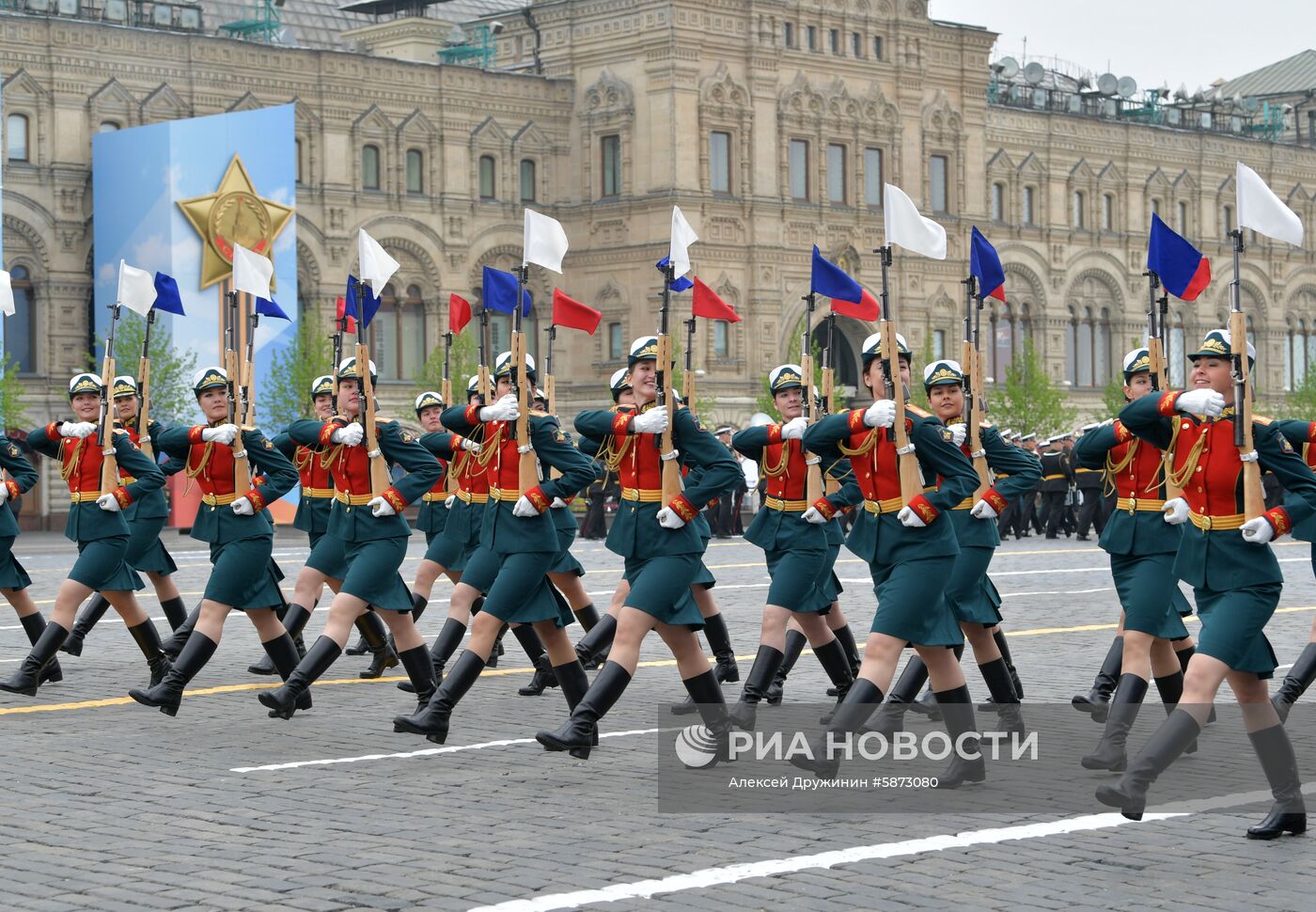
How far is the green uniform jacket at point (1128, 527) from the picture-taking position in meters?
11.0

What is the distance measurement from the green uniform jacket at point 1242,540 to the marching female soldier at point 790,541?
9.51ft

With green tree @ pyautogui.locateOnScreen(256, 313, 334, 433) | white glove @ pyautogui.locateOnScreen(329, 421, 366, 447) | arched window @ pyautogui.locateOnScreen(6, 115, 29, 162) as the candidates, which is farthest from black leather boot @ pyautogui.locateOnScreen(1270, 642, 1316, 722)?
arched window @ pyautogui.locateOnScreen(6, 115, 29, 162)

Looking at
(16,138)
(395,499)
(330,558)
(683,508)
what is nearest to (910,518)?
(683,508)

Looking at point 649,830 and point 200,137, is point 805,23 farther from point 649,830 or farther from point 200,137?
point 649,830

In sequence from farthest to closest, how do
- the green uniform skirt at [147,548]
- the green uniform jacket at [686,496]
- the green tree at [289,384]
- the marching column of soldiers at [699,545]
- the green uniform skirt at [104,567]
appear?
the green tree at [289,384] < the green uniform skirt at [147,548] < the green uniform skirt at [104,567] < the green uniform jacket at [686,496] < the marching column of soldiers at [699,545]

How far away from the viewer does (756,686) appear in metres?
11.6

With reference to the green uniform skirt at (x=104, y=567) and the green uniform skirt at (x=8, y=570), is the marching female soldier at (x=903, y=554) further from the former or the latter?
the green uniform skirt at (x=8, y=570)

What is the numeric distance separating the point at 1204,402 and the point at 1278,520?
1.75 ft

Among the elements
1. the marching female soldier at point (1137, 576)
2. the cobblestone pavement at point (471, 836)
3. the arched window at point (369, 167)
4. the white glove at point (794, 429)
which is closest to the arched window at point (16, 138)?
the arched window at point (369, 167)

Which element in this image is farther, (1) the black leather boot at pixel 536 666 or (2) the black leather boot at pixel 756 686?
(1) the black leather boot at pixel 536 666

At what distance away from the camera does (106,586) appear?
13266 mm

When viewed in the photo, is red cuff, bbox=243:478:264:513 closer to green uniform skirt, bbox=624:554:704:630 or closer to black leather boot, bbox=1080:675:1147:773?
green uniform skirt, bbox=624:554:704:630

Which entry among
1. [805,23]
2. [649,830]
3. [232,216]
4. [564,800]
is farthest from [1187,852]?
[805,23]

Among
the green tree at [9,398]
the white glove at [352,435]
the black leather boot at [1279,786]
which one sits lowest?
the black leather boot at [1279,786]
